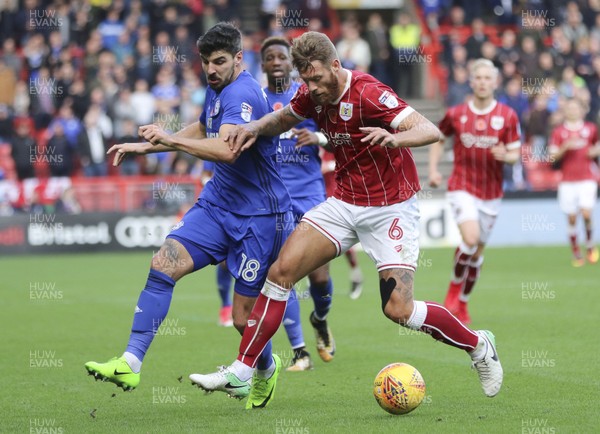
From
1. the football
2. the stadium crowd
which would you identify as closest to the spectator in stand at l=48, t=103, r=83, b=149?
the stadium crowd

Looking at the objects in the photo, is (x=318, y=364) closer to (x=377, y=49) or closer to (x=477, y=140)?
(x=477, y=140)

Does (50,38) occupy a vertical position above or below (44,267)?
above

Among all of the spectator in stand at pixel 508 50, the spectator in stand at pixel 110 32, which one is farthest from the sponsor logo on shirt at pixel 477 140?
the spectator in stand at pixel 110 32

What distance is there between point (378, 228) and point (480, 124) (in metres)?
4.73

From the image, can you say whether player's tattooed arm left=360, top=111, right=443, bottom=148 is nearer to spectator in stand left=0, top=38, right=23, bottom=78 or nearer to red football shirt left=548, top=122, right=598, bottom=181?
red football shirt left=548, top=122, right=598, bottom=181

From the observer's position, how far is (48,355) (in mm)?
9461

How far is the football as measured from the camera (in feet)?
21.5

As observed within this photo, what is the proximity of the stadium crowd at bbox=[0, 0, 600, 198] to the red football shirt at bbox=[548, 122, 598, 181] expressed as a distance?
386cm

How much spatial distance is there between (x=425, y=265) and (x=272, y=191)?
10717 millimetres

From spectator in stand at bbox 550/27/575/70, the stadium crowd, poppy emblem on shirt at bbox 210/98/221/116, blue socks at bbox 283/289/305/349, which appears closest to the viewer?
poppy emblem on shirt at bbox 210/98/221/116

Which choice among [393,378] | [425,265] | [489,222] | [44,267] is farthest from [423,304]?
[44,267]

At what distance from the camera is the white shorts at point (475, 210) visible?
445 inches

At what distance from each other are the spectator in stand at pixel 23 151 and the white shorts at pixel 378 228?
14.9 metres

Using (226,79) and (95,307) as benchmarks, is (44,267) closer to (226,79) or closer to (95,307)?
(95,307)
